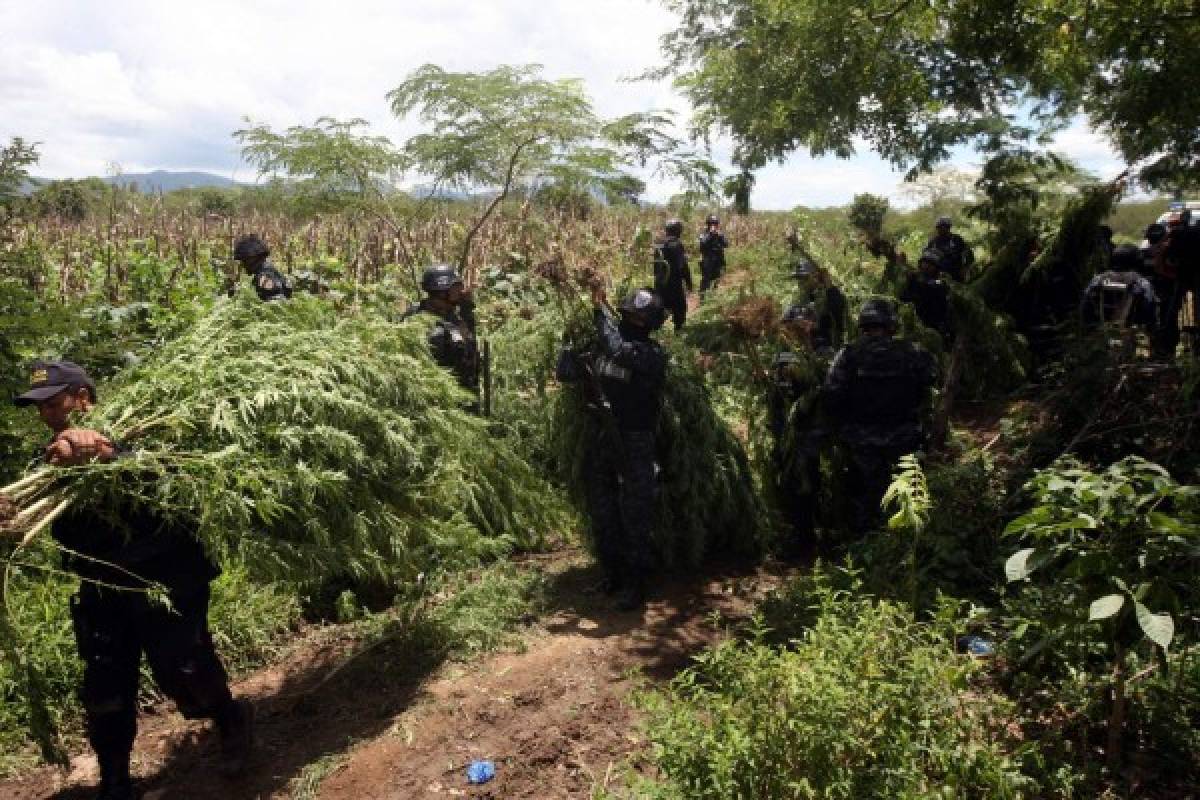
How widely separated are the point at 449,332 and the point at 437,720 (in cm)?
285

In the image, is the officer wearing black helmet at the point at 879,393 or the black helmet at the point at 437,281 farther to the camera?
the black helmet at the point at 437,281

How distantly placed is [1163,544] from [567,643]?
9.86 ft

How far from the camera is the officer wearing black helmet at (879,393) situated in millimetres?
5016

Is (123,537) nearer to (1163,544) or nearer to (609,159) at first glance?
(1163,544)

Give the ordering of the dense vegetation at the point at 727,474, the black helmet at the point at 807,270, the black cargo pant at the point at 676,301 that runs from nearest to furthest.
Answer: the dense vegetation at the point at 727,474, the black helmet at the point at 807,270, the black cargo pant at the point at 676,301

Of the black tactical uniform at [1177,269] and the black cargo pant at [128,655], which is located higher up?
the black tactical uniform at [1177,269]

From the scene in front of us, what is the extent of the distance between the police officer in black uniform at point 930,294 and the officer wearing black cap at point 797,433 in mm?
3165

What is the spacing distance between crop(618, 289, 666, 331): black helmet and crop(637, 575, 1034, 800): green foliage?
2.69m

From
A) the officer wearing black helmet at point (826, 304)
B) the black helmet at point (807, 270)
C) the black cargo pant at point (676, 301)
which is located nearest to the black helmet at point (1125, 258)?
the officer wearing black helmet at point (826, 304)

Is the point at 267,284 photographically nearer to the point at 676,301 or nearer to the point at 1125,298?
the point at 676,301

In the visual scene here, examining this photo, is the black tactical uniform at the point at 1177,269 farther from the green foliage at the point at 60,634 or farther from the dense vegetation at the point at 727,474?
the green foliage at the point at 60,634

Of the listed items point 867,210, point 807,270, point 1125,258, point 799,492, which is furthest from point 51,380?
point 867,210

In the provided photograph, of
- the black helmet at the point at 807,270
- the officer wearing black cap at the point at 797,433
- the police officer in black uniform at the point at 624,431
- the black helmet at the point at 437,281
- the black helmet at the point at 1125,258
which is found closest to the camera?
the police officer in black uniform at the point at 624,431

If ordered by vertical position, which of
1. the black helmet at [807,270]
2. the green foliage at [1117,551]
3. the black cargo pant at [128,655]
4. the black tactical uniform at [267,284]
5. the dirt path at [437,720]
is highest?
the black helmet at [807,270]
